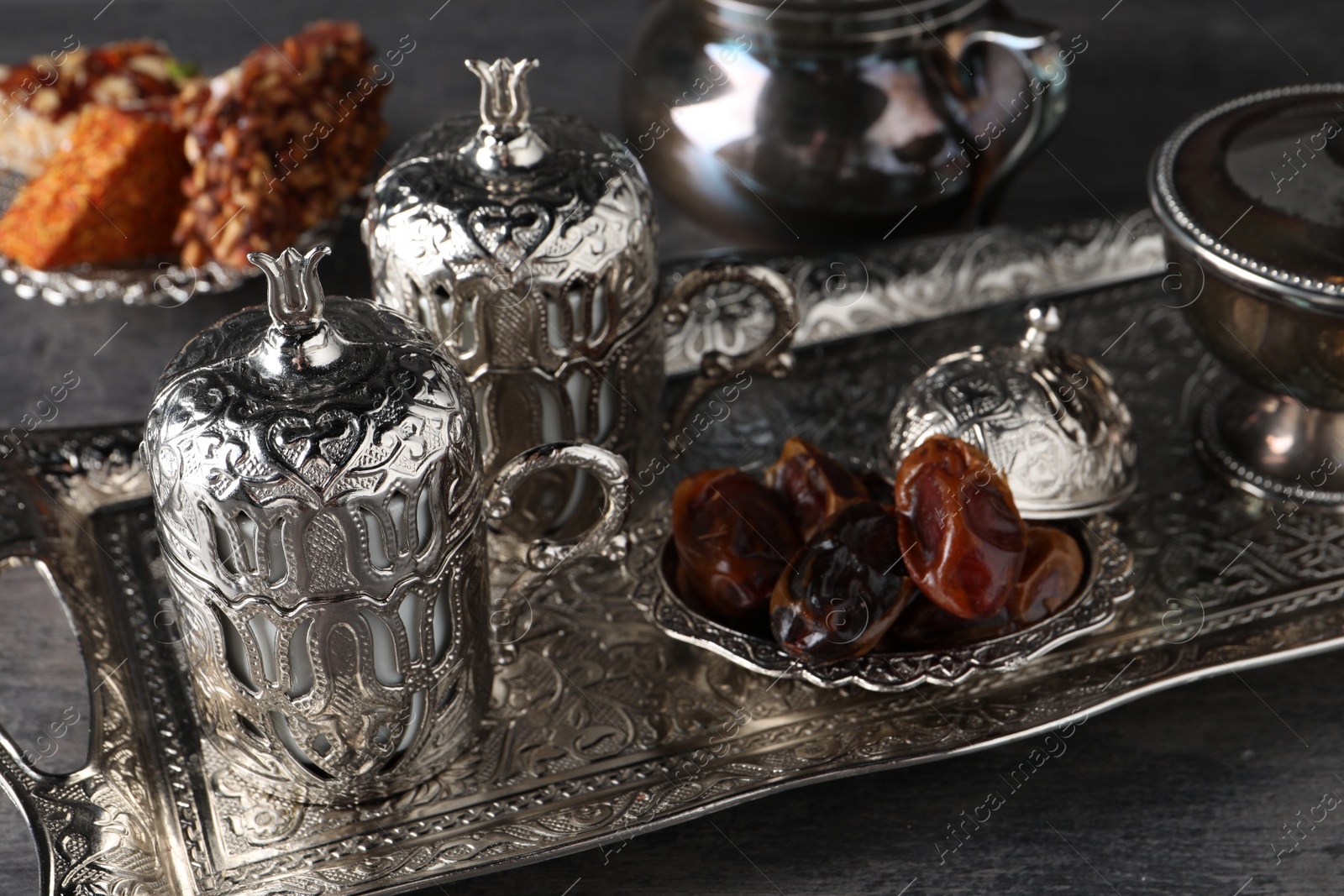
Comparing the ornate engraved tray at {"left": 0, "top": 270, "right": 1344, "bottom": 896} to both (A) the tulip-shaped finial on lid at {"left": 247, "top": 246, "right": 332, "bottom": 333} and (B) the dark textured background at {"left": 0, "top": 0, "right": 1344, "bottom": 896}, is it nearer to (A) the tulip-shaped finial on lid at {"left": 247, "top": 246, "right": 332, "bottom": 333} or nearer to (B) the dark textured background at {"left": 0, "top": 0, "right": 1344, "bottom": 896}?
(B) the dark textured background at {"left": 0, "top": 0, "right": 1344, "bottom": 896}

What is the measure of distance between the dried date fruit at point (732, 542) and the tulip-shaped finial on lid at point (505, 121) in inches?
8.2

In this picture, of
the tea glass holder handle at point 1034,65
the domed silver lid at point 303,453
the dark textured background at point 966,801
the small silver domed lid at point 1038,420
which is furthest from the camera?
the tea glass holder handle at point 1034,65

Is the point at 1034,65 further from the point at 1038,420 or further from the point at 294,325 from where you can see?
the point at 294,325

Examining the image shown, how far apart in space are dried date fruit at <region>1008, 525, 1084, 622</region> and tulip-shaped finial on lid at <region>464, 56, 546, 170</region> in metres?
0.36

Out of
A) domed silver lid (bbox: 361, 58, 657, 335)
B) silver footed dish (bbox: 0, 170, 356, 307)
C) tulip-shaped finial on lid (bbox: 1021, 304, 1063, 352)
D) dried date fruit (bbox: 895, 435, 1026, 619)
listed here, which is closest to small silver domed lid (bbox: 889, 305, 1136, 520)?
tulip-shaped finial on lid (bbox: 1021, 304, 1063, 352)

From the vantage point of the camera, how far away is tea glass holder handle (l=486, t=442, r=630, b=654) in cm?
66

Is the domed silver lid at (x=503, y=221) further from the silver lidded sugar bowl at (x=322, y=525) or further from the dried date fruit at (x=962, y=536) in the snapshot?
the dried date fruit at (x=962, y=536)

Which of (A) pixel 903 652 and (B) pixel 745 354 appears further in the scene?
(B) pixel 745 354

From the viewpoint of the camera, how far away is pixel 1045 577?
2.35ft

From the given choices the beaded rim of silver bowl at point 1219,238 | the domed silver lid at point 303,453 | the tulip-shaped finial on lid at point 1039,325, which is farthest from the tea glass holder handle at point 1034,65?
the domed silver lid at point 303,453

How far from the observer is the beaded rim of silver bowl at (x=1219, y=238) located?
75 cm

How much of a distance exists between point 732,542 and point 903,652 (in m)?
0.11

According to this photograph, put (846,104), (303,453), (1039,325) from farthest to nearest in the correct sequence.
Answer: (846,104) < (1039,325) < (303,453)

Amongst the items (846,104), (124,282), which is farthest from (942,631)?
(124,282)
